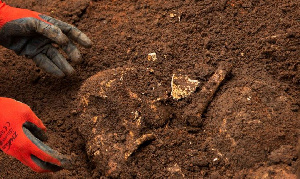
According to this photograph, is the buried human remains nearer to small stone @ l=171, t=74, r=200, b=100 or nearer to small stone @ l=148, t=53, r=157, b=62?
small stone @ l=148, t=53, r=157, b=62

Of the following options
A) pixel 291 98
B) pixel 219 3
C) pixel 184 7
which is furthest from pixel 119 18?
pixel 291 98

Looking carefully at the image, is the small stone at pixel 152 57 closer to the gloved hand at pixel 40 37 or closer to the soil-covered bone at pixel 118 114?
the soil-covered bone at pixel 118 114

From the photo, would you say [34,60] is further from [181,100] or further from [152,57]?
[181,100]

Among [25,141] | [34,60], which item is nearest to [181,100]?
[25,141]

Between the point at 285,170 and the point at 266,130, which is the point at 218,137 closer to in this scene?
the point at 266,130

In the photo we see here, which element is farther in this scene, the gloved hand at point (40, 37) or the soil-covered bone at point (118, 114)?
the gloved hand at point (40, 37)

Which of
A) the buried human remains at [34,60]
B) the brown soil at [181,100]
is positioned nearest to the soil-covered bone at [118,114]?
the brown soil at [181,100]
